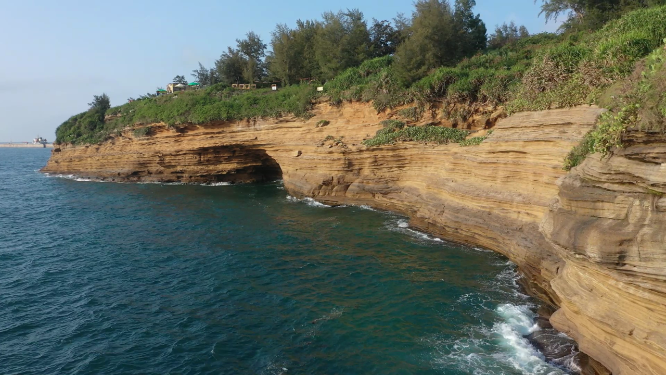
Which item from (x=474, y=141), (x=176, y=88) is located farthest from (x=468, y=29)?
(x=176, y=88)

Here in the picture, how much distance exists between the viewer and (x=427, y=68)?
92.2ft

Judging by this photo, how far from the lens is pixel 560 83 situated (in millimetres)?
16656

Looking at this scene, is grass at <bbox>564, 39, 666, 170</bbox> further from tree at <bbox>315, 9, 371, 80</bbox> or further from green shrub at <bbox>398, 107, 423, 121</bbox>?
tree at <bbox>315, 9, 371, 80</bbox>

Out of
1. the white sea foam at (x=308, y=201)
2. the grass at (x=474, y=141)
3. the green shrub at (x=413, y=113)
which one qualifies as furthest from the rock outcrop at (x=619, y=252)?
the white sea foam at (x=308, y=201)

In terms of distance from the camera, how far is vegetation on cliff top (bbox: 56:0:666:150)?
15602 millimetres

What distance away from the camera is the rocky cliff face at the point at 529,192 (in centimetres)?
821

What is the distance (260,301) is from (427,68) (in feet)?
68.5

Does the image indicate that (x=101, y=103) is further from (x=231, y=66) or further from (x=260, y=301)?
(x=260, y=301)

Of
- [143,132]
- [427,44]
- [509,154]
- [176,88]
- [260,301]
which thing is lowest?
[260,301]

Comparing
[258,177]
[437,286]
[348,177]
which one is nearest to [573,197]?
[437,286]

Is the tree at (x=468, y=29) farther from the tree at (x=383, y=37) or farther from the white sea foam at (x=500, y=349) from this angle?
the white sea foam at (x=500, y=349)

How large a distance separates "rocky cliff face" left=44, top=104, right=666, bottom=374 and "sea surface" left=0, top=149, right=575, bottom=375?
1360 millimetres

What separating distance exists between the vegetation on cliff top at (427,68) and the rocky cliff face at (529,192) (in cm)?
133

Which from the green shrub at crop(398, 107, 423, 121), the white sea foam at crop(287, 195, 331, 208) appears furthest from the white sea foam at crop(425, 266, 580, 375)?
the green shrub at crop(398, 107, 423, 121)
